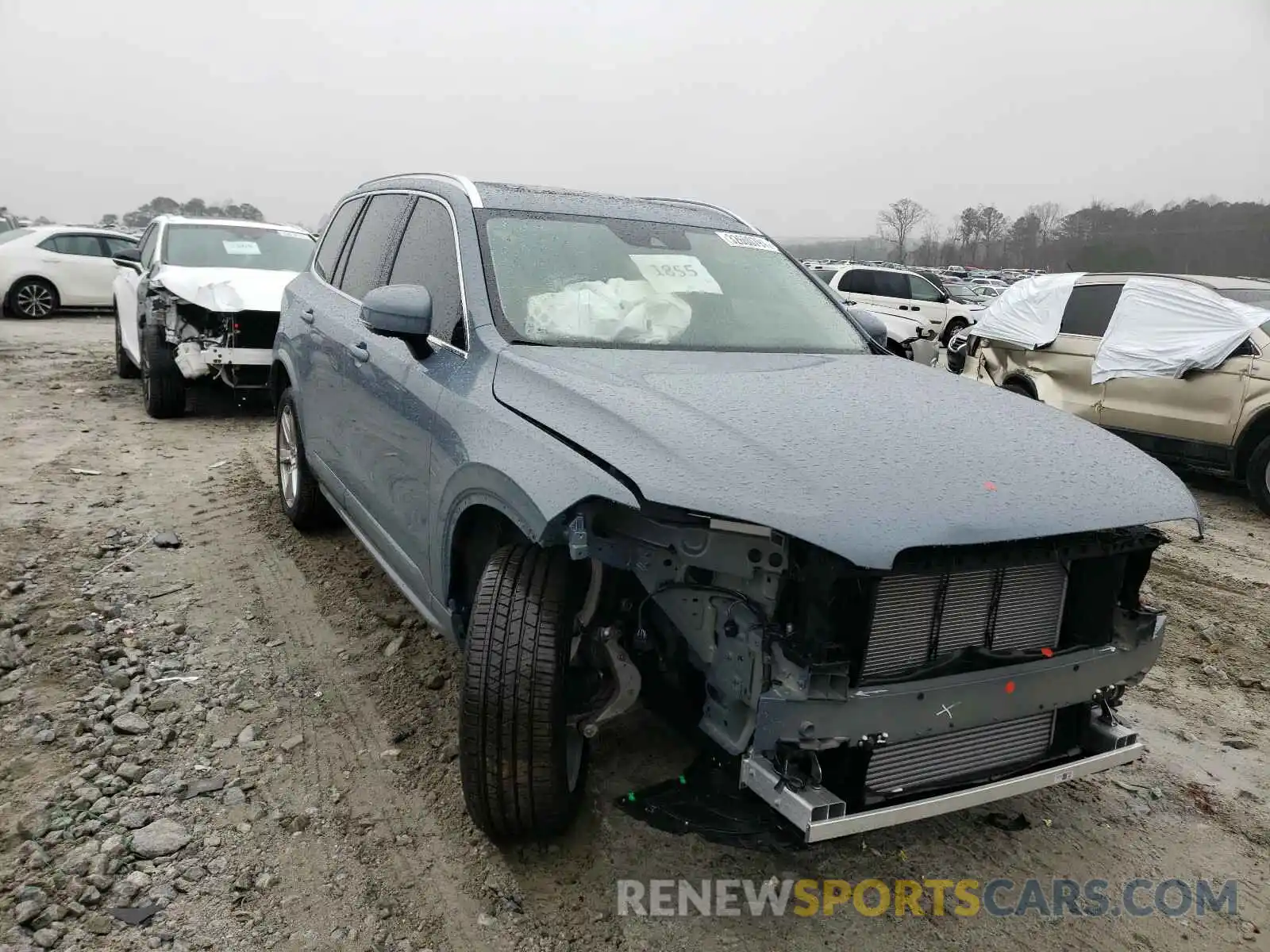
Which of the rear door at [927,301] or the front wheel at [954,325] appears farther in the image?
the front wheel at [954,325]

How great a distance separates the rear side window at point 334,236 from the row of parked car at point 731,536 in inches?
51.6

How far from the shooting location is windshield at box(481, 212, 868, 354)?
3.23 metres

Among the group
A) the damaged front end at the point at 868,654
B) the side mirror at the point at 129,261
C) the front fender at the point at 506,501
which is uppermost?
the side mirror at the point at 129,261

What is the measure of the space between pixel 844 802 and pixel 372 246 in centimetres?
324

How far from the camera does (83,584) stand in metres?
4.44

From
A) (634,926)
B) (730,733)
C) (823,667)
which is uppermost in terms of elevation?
(823,667)

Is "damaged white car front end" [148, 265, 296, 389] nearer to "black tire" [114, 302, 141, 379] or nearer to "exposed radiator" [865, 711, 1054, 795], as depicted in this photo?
"black tire" [114, 302, 141, 379]

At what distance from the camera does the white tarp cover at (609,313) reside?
3.18 m

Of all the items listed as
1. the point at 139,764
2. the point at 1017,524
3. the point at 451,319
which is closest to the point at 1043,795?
the point at 1017,524

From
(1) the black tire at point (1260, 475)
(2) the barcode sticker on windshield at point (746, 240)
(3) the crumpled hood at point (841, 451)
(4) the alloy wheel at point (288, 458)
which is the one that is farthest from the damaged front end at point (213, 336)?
(1) the black tire at point (1260, 475)

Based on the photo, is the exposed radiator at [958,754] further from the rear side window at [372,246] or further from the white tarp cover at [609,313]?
the rear side window at [372,246]

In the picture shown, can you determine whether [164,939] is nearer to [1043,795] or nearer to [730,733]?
[730,733]

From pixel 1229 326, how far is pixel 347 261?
6.77 meters
